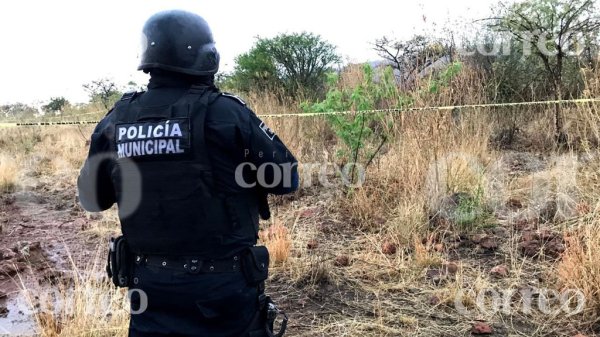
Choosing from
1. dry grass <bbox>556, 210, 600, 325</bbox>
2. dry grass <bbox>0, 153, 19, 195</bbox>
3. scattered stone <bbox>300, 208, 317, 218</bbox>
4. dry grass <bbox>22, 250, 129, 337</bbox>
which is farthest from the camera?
dry grass <bbox>0, 153, 19, 195</bbox>

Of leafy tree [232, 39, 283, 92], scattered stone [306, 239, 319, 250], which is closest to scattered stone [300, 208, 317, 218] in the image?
scattered stone [306, 239, 319, 250]

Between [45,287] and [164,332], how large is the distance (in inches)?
101

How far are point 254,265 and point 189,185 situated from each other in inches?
14.7

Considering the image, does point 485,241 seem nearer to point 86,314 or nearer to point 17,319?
point 86,314

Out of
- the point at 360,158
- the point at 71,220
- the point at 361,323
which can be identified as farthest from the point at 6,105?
the point at 361,323

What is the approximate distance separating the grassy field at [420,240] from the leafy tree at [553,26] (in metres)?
1.17

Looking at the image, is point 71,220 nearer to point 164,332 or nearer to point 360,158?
point 360,158

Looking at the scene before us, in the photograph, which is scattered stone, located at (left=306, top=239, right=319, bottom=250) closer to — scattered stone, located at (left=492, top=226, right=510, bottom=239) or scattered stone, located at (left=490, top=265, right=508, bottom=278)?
scattered stone, located at (left=490, top=265, right=508, bottom=278)

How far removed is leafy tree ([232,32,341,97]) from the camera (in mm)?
10852

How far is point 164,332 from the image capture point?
1.92 m

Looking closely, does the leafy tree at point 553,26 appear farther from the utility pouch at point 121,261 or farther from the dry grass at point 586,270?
the utility pouch at point 121,261

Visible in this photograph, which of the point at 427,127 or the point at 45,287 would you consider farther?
the point at 427,127

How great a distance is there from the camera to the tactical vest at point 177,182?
185 centimetres

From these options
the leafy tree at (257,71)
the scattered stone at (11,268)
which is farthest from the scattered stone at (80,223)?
the leafy tree at (257,71)
